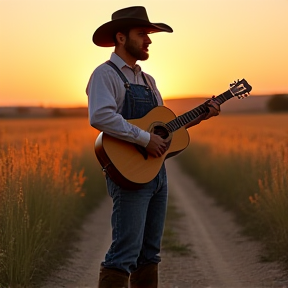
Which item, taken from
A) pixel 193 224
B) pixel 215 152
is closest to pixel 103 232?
pixel 193 224

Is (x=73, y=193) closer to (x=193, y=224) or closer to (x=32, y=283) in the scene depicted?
(x=193, y=224)

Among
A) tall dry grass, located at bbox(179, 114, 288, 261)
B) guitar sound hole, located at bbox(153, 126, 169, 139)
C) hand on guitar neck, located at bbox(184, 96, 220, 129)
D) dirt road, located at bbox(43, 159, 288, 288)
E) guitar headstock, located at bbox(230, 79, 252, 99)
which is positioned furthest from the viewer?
tall dry grass, located at bbox(179, 114, 288, 261)

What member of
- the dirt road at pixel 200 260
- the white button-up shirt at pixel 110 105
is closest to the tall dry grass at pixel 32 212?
Result: the dirt road at pixel 200 260

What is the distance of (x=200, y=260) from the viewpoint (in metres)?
6.37

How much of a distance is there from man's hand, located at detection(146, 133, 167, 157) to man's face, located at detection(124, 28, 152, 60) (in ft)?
1.65

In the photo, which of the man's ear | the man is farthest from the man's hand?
the man's ear

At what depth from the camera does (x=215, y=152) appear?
1412 cm

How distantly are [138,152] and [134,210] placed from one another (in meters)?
0.36

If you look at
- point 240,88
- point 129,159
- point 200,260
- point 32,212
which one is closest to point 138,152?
point 129,159

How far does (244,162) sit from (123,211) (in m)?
6.53

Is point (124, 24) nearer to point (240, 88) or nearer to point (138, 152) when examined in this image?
point (138, 152)

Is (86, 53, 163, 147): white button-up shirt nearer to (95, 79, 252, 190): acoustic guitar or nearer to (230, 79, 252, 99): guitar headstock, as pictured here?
(95, 79, 252, 190): acoustic guitar

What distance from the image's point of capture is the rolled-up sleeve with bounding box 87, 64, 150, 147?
377 centimetres

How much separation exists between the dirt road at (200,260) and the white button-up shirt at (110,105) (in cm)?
200
